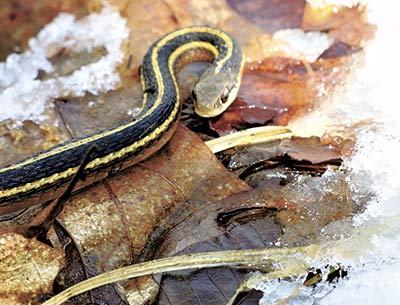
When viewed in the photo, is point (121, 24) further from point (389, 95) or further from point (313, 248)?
point (313, 248)

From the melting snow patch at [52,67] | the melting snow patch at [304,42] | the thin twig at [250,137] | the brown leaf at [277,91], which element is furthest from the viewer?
the melting snow patch at [304,42]

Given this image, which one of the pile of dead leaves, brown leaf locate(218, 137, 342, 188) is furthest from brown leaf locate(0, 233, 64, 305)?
brown leaf locate(218, 137, 342, 188)

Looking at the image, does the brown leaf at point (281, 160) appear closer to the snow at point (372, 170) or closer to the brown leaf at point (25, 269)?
the snow at point (372, 170)

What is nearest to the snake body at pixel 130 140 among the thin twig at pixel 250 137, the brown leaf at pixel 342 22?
the thin twig at pixel 250 137

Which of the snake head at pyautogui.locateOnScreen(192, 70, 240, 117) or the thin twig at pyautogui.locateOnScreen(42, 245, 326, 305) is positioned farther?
the snake head at pyautogui.locateOnScreen(192, 70, 240, 117)

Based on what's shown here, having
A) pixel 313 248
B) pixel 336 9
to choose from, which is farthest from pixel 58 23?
pixel 313 248

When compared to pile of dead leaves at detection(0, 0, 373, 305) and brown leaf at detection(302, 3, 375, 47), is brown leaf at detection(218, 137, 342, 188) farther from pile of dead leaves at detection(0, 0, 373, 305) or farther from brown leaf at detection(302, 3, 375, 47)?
brown leaf at detection(302, 3, 375, 47)

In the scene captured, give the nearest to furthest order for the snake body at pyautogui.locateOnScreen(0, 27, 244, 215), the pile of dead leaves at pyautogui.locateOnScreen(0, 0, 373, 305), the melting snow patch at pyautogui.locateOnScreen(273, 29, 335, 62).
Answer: the pile of dead leaves at pyautogui.locateOnScreen(0, 0, 373, 305) < the snake body at pyautogui.locateOnScreen(0, 27, 244, 215) < the melting snow patch at pyautogui.locateOnScreen(273, 29, 335, 62)
